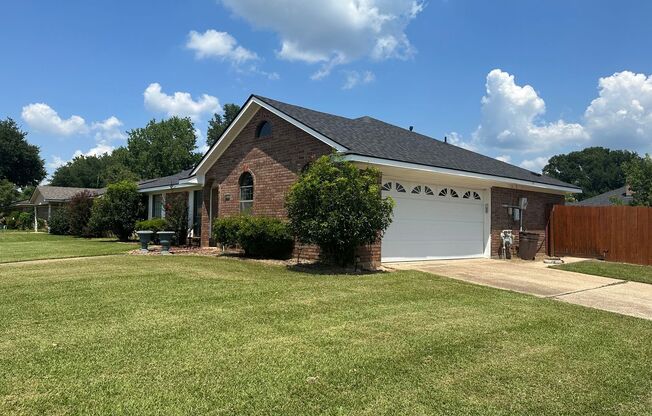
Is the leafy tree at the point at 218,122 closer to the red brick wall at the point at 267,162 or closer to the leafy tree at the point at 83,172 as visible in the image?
the leafy tree at the point at 83,172

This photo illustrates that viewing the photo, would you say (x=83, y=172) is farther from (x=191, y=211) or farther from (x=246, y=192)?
(x=246, y=192)

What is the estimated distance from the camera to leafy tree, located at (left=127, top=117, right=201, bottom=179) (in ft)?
214

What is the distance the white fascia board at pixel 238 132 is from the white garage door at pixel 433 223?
7.33 ft

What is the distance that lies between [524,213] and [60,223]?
28017 mm

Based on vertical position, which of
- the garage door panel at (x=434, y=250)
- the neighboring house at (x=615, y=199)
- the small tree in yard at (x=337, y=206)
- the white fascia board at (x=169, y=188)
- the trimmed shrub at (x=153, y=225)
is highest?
the neighboring house at (x=615, y=199)

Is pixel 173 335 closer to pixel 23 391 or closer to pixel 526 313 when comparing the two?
pixel 23 391

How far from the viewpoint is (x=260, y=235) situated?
12844 mm

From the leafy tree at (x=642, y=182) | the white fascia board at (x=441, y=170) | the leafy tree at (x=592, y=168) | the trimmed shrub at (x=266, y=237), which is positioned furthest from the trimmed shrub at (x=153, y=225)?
the leafy tree at (x=592, y=168)

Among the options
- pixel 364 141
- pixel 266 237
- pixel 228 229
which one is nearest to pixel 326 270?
pixel 266 237

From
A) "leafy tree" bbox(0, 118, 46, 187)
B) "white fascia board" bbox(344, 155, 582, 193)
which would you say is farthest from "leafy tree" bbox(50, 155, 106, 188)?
"white fascia board" bbox(344, 155, 582, 193)

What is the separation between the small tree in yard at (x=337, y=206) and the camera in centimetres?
1047

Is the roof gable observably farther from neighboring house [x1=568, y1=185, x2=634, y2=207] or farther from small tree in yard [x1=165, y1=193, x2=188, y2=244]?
neighboring house [x1=568, y1=185, x2=634, y2=207]

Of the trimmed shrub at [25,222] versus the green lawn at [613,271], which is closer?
the green lawn at [613,271]

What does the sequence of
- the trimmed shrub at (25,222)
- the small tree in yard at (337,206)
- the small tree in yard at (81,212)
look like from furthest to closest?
the trimmed shrub at (25,222) → the small tree in yard at (81,212) → the small tree in yard at (337,206)
